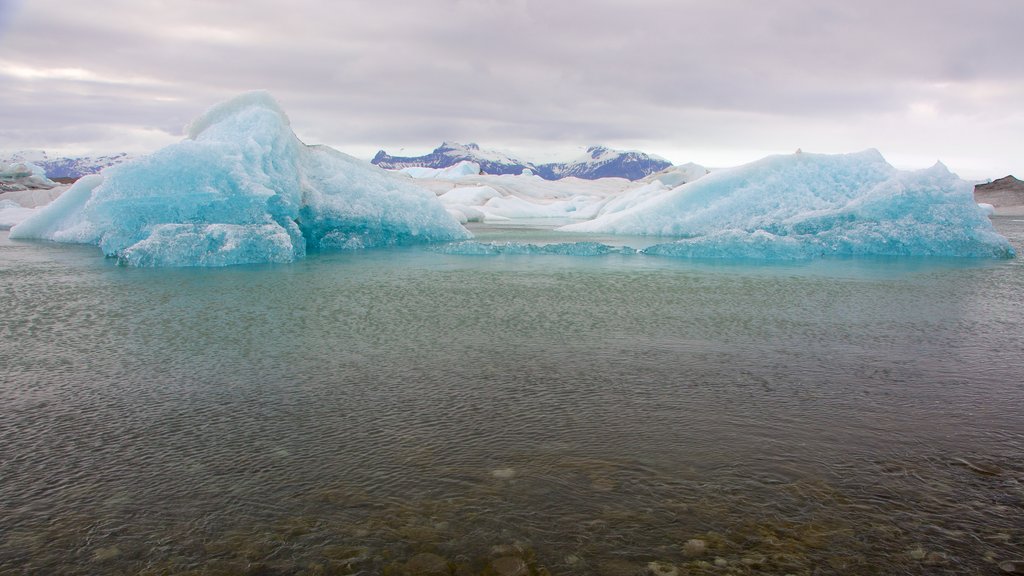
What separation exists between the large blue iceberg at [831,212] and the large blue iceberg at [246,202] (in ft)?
21.2

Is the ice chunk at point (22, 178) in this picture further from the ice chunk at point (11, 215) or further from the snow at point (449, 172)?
the snow at point (449, 172)

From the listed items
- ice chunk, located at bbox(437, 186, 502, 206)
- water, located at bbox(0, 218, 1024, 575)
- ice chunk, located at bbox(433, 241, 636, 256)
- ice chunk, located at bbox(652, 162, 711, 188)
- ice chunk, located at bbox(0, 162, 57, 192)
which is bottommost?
water, located at bbox(0, 218, 1024, 575)

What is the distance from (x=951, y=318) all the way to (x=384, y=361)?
19.4ft

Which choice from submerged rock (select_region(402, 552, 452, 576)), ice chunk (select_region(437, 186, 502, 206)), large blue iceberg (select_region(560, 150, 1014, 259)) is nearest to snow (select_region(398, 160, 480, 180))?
ice chunk (select_region(437, 186, 502, 206))

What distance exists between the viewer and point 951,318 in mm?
7418

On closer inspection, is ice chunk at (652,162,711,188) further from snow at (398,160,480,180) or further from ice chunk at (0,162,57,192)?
ice chunk at (0,162,57,192)

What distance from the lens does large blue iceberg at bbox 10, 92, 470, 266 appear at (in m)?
12.7

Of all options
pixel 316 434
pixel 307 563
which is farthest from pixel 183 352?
pixel 307 563

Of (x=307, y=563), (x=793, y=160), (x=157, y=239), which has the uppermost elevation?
(x=793, y=160)

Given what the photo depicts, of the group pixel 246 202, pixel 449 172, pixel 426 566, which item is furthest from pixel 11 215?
pixel 449 172

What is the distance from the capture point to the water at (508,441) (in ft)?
8.89

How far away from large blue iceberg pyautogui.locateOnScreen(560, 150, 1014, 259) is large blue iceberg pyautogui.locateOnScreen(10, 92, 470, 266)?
645 cm

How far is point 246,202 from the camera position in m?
13.5

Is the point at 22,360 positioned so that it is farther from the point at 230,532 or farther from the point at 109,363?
the point at 230,532
